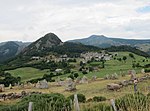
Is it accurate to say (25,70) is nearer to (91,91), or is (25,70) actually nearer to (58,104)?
(91,91)

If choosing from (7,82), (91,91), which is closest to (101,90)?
(91,91)

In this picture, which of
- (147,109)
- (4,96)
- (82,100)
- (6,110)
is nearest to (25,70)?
(4,96)

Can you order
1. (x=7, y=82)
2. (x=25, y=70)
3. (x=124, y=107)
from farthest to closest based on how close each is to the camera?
(x=25, y=70) → (x=7, y=82) → (x=124, y=107)

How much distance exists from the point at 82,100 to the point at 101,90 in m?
12.5

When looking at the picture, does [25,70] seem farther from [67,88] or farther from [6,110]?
[6,110]

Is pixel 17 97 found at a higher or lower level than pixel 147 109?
lower

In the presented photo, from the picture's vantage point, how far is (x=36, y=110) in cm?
2195

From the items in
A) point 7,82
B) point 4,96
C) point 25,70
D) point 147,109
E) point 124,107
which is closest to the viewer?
point 147,109

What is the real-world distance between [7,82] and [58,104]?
2966 inches

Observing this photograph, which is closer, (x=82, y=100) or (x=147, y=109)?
(x=147, y=109)

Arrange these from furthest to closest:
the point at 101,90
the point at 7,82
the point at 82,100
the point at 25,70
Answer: the point at 25,70 → the point at 7,82 → the point at 101,90 → the point at 82,100

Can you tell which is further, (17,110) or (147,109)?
(17,110)

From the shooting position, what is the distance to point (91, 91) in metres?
49.2

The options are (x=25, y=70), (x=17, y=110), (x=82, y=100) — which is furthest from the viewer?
(x=25, y=70)
